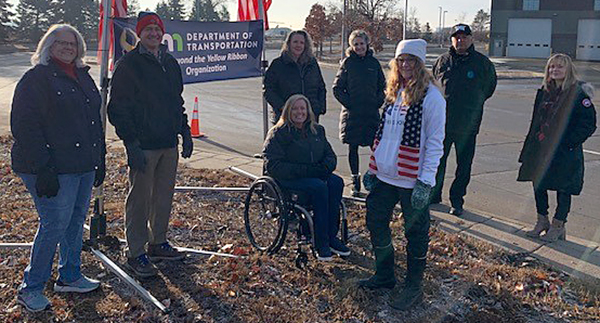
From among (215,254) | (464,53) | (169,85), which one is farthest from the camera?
(464,53)

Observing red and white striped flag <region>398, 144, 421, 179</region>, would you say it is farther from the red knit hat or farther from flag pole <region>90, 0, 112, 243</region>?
flag pole <region>90, 0, 112, 243</region>

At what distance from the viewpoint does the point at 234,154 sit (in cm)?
1040

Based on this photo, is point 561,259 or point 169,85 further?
point 561,259

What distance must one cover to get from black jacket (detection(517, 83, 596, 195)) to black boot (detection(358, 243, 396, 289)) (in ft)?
6.72

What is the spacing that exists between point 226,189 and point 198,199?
0.35 metres

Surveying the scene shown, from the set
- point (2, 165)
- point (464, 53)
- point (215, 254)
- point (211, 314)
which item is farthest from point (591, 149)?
point (2, 165)

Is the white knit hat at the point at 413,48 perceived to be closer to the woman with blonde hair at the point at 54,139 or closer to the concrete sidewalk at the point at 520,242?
the woman with blonde hair at the point at 54,139

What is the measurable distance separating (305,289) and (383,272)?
0.61 meters

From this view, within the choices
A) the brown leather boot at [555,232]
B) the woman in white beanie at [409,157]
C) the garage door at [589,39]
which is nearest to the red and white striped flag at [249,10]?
the woman in white beanie at [409,157]

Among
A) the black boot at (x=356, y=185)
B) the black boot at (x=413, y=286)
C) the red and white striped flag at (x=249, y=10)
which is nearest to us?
the black boot at (x=413, y=286)

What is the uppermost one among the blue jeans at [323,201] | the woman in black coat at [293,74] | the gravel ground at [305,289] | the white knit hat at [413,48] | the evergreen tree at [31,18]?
the evergreen tree at [31,18]

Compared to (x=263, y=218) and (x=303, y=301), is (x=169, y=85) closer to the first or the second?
(x=263, y=218)

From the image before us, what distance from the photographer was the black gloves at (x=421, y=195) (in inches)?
160

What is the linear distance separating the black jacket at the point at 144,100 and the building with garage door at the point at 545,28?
56625 millimetres
